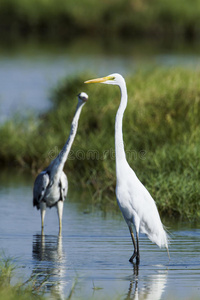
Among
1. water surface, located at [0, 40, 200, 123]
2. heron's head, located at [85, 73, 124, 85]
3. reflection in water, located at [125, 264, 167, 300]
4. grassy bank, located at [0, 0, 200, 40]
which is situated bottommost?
reflection in water, located at [125, 264, 167, 300]

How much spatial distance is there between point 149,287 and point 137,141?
4.84 meters

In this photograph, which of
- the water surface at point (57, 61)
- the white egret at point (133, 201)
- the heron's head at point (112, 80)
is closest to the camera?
the white egret at point (133, 201)

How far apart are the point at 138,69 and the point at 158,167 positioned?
650cm

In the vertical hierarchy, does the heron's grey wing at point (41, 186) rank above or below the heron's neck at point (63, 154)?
below

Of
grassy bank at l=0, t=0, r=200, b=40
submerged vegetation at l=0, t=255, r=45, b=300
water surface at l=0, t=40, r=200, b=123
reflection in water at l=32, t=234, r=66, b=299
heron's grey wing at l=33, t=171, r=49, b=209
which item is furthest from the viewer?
grassy bank at l=0, t=0, r=200, b=40

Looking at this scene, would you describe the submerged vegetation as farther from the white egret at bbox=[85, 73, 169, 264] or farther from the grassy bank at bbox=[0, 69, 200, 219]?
the grassy bank at bbox=[0, 69, 200, 219]

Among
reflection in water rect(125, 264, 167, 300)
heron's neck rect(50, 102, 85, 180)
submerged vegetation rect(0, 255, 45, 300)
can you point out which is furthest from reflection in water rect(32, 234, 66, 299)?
heron's neck rect(50, 102, 85, 180)

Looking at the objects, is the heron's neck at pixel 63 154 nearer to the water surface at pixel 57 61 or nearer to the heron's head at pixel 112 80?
the heron's head at pixel 112 80

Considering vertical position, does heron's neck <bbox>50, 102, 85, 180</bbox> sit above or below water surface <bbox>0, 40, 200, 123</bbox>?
below

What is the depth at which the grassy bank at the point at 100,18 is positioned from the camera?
3784cm

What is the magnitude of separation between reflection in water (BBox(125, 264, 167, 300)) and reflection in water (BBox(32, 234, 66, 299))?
0.58 meters

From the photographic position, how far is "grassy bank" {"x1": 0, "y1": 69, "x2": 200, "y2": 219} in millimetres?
8617

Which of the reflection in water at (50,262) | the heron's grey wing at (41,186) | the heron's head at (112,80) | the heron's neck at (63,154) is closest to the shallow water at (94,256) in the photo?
the reflection in water at (50,262)

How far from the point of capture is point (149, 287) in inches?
234
